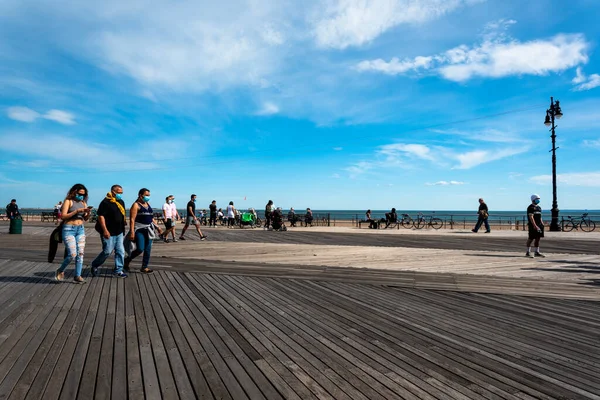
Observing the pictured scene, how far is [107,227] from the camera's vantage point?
679cm

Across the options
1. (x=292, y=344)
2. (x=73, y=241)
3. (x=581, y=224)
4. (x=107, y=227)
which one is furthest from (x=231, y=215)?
(x=581, y=224)

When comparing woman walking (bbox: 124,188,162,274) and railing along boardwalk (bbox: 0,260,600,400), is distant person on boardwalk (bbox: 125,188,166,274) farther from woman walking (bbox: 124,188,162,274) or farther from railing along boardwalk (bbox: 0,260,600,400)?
railing along boardwalk (bbox: 0,260,600,400)

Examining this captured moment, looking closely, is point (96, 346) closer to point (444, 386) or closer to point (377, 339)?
point (377, 339)

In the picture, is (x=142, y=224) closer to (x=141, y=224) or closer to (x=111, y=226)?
(x=141, y=224)

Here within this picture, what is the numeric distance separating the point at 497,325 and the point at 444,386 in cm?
201

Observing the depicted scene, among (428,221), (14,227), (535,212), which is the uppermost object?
(535,212)

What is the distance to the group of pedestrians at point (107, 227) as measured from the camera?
6277 mm

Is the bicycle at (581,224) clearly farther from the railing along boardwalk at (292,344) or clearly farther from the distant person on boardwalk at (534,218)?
the railing along boardwalk at (292,344)

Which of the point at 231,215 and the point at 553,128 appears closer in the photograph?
the point at 553,128

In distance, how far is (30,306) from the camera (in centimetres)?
498

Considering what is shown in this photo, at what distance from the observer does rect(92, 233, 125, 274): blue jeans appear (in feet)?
22.4

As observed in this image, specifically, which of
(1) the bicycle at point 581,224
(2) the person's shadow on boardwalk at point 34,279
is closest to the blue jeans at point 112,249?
(2) the person's shadow on boardwalk at point 34,279

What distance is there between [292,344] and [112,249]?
15.7ft

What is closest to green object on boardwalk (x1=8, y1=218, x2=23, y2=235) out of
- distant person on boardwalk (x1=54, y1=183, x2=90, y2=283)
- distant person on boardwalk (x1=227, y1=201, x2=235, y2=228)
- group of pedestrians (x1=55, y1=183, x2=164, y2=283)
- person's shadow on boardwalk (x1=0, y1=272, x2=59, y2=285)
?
distant person on boardwalk (x1=227, y1=201, x2=235, y2=228)
